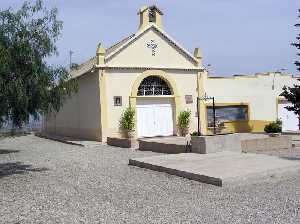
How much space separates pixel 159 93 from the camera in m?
25.4

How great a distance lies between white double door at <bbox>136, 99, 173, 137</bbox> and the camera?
24484 millimetres

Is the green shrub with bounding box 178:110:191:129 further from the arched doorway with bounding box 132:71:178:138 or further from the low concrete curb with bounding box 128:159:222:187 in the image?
the low concrete curb with bounding box 128:159:222:187

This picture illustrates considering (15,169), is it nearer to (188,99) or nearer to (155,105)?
(155,105)

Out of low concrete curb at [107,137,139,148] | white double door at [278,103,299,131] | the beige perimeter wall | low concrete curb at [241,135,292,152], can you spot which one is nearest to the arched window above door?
the beige perimeter wall

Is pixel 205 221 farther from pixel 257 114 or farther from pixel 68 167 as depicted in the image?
pixel 257 114

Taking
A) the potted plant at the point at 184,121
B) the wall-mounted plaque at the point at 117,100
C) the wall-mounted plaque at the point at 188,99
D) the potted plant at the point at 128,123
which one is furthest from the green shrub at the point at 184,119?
the wall-mounted plaque at the point at 117,100

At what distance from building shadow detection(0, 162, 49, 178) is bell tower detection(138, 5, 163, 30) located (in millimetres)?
11865

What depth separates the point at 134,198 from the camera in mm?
9320

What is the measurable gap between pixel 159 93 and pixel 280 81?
35.6ft

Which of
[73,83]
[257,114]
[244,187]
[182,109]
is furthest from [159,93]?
[244,187]

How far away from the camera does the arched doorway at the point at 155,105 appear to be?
24469 millimetres

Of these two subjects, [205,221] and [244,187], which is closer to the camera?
[205,221]

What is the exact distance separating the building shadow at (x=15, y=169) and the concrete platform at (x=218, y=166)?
3148 millimetres

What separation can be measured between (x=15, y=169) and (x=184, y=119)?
12257 mm
